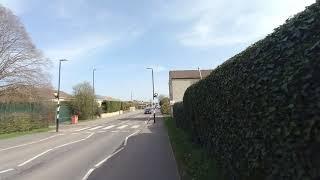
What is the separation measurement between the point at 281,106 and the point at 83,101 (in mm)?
63318

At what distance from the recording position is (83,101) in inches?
2621

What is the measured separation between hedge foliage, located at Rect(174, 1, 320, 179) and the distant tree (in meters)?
60.0

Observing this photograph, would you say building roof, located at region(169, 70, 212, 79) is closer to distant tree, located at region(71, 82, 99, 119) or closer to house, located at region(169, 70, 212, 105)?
house, located at region(169, 70, 212, 105)

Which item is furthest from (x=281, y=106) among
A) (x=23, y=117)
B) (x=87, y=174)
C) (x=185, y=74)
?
(x=185, y=74)

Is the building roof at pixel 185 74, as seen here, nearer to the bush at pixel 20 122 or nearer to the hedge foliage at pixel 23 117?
the hedge foliage at pixel 23 117

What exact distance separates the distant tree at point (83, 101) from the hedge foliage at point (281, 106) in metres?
60.0

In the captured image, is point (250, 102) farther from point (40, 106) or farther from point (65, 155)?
point (40, 106)

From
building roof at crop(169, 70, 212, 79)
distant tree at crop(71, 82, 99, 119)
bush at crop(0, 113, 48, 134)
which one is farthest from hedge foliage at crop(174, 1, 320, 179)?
building roof at crop(169, 70, 212, 79)

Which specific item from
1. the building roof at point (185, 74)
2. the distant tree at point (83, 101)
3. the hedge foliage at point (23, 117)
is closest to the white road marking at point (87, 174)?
the hedge foliage at point (23, 117)

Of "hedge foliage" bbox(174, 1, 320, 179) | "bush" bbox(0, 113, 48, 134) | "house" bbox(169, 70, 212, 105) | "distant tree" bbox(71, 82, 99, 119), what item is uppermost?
"house" bbox(169, 70, 212, 105)

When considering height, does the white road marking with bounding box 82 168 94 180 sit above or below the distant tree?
below

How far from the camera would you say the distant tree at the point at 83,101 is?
218 feet

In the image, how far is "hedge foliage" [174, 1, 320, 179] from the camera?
360cm

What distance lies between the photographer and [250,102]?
5.83 metres
